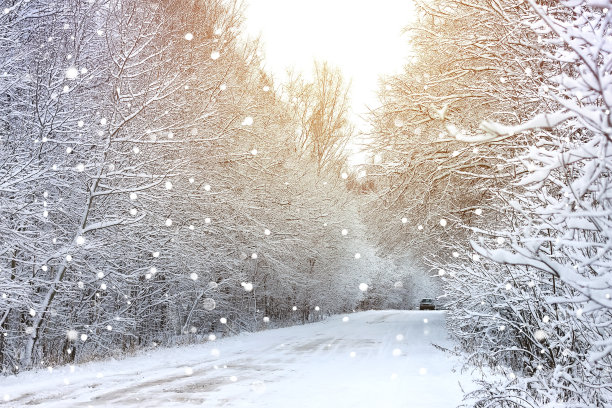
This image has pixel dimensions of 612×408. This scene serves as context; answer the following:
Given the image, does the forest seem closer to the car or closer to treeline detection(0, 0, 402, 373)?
treeline detection(0, 0, 402, 373)

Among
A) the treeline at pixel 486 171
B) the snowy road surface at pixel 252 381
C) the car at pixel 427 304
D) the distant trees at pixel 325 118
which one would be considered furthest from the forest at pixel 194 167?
the car at pixel 427 304

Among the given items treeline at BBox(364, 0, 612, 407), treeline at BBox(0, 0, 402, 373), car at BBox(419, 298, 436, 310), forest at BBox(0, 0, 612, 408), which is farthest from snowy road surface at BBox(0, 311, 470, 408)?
car at BBox(419, 298, 436, 310)

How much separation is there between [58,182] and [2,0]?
3.75 m

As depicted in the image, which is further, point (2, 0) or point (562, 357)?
point (2, 0)

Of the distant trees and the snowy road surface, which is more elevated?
the distant trees

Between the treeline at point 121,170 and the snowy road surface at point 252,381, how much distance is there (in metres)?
1.69

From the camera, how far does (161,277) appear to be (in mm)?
17016

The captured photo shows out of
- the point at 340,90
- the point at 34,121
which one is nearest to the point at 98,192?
the point at 34,121

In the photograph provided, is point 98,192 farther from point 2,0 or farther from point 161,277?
point 161,277

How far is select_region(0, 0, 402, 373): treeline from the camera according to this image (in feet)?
33.7

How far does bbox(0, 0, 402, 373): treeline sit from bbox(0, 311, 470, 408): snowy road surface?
1.69 m

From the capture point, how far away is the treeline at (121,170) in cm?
1027

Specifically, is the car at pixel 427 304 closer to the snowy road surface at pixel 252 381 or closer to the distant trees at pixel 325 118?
the distant trees at pixel 325 118

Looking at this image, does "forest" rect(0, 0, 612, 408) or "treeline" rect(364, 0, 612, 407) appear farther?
"forest" rect(0, 0, 612, 408)
